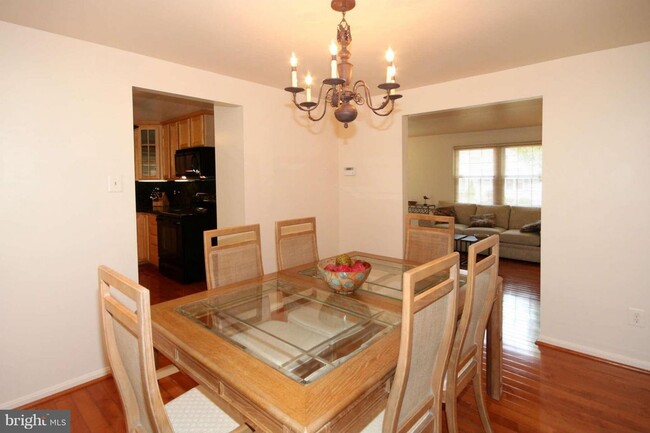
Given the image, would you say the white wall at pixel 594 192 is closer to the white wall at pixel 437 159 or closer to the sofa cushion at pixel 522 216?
the sofa cushion at pixel 522 216

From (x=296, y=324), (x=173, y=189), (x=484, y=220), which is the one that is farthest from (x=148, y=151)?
(x=484, y=220)

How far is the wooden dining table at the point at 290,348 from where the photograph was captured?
3.41 feet

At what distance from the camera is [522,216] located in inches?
248

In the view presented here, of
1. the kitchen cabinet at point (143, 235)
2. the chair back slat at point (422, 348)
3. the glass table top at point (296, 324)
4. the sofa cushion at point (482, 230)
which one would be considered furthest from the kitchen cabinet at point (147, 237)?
the sofa cushion at point (482, 230)

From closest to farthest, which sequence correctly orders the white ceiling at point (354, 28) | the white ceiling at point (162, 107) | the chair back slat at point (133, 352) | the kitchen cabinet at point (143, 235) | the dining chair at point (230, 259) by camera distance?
1. the chair back slat at point (133, 352)
2. the white ceiling at point (354, 28)
3. the dining chair at point (230, 259)
4. the white ceiling at point (162, 107)
5. the kitchen cabinet at point (143, 235)

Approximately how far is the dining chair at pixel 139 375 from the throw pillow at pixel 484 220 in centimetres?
602

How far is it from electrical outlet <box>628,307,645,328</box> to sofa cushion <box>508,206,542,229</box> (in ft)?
12.5

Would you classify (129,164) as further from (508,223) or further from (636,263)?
(508,223)

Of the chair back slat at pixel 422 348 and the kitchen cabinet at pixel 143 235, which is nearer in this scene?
the chair back slat at pixel 422 348

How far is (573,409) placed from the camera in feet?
6.86

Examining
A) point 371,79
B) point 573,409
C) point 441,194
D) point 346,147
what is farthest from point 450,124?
point 573,409

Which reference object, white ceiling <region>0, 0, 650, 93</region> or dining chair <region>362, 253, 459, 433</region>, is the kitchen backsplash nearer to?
white ceiling <region>0, 0, 650, 93</region>

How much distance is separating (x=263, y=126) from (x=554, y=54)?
250 centimetres

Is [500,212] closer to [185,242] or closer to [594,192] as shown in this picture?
[594,192]
